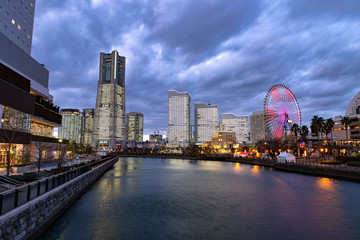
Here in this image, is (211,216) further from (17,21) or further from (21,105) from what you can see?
(17,21)

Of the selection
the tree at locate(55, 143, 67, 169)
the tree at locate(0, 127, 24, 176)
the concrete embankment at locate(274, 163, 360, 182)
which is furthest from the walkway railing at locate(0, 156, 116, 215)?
the concrete embankment at locate(274, 163, 360, 182)

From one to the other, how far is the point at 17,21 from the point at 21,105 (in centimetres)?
3942

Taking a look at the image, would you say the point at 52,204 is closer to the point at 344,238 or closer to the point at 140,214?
the point at 140,214

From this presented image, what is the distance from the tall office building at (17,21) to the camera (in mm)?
63594

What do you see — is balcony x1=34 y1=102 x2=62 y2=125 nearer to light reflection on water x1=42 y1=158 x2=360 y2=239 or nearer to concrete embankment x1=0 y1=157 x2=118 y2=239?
light reflection on water x1=42 y1=158 x2=360 y2=239

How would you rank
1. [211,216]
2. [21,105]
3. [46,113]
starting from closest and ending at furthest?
[211,216], [21,105], [46,113]

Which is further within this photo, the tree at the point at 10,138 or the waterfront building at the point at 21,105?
the waterfront building at the point at 21,105

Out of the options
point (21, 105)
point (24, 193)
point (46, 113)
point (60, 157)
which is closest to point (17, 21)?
point (46, 113)

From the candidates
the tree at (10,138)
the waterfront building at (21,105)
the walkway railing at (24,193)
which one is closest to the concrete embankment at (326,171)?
the walkway railing at (24,193)

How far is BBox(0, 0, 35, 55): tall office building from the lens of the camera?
209 feet

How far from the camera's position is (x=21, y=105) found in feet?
152

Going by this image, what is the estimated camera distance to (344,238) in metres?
17.1

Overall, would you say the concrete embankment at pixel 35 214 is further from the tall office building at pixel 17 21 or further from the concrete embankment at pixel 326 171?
the tall office building at pixel 17 21

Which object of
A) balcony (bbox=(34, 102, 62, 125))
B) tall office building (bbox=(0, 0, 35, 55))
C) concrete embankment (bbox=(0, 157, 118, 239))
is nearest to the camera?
concrete embankment (bbox=(0, 157, 118, 239))
